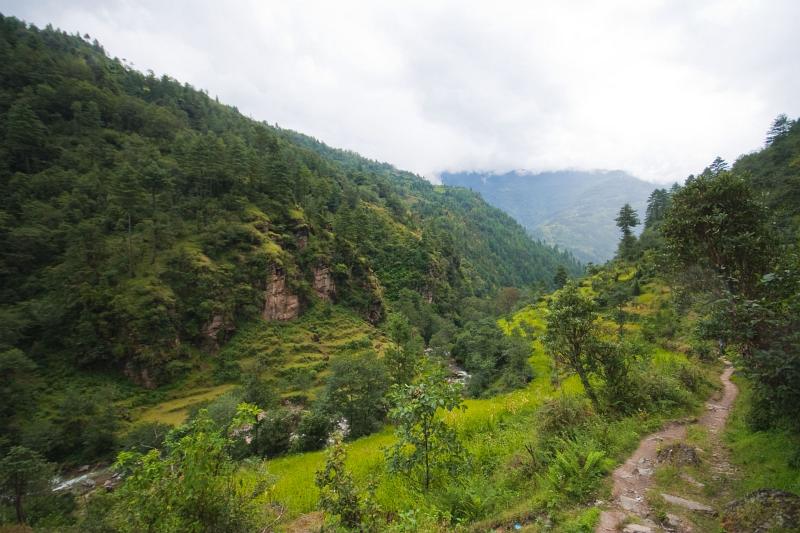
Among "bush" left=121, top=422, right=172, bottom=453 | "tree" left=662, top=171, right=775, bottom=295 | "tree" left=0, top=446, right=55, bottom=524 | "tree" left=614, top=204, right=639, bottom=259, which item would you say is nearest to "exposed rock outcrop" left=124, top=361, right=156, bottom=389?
"bush" left=121, top=422, right=172, bottom=453

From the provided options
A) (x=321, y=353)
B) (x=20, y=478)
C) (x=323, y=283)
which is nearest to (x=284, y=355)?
(x=321, y=353)

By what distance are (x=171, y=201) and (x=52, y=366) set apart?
88.6 feet

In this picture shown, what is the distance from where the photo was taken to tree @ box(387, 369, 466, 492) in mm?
7445

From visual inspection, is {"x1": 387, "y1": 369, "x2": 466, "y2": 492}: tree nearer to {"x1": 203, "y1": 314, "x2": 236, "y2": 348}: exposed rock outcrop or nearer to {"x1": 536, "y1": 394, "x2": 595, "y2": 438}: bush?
{"x1": 536, "y1": 394, "x2": 595, "y2": 438}: bush

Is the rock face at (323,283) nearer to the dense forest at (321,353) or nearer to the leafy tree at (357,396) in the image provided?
the dense forest at (321,353)

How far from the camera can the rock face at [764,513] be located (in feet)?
18.5

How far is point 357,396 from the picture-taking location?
2431cm

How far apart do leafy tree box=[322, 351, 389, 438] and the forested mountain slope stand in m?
27.8

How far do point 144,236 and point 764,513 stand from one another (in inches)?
2323

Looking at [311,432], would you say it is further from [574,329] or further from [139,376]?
[139,376]

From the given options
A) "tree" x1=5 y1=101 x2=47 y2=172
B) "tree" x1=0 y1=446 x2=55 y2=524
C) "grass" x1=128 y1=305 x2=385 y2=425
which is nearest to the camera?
"tree" x1=0 y1=446 x2=55 y2=524

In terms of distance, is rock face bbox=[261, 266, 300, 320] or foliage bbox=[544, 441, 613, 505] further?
rock face bbox=[261, 266, 300, 320]

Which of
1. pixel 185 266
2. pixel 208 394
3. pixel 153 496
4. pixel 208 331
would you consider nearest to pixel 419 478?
pixel 153 496

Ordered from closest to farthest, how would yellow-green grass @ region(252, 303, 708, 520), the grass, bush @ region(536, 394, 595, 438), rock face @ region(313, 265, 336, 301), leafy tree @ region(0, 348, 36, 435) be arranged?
yellow-green grass @ region(252, 303, 708, 520) < bush @ region(536, 394, 595, 438) < leafy tree @ region(0, 348, 36, 435) < the grass < rock face @ region(313, 265, 336, 301)
